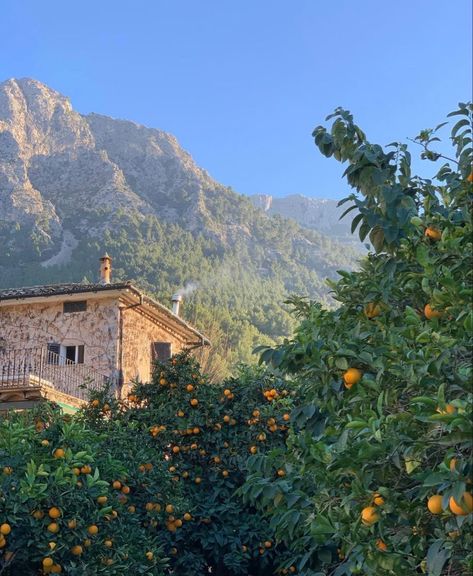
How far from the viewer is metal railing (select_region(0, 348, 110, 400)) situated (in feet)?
62.0

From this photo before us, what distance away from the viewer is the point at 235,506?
8.02 meters

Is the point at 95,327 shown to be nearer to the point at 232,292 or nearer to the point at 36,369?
the point at 36,369

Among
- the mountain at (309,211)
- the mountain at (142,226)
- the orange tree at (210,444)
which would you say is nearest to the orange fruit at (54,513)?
the orange tree at (210,444)

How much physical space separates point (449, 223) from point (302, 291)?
6666cm

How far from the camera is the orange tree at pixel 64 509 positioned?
16.6 ft

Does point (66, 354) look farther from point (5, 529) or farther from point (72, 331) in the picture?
point (5, 529)

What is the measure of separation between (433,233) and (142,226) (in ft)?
205

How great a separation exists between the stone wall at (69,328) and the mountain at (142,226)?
761 inches

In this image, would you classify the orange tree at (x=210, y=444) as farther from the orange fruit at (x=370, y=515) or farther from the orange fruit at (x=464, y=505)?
the orange fruit at (x=464, y=505)

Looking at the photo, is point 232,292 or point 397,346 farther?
point 232,292

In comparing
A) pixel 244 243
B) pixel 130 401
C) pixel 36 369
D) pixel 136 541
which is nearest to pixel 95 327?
pixel 36 369

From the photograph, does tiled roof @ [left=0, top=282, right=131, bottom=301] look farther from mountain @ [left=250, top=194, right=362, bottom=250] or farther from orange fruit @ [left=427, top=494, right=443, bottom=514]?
mountain @ [left=250, top=194, right=362, bottom=250]

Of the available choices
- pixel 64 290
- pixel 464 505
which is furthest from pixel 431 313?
pixel 64 290

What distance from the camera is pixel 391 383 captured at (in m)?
3.36
